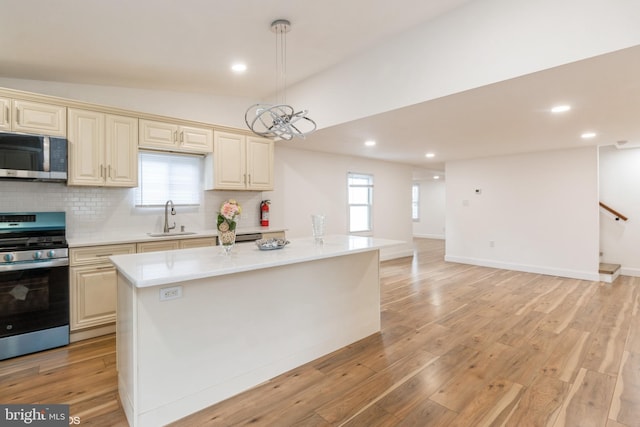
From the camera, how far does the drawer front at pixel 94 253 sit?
2982mm

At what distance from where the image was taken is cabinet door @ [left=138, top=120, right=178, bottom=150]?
359cm

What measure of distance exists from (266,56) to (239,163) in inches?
60.4

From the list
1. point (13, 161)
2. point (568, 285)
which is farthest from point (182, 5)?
point (568, 285)

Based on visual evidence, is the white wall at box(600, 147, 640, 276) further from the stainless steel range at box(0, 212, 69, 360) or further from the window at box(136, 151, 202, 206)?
the stainless steel range at box(0, 212, 69, 360)

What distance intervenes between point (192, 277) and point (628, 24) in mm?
3123

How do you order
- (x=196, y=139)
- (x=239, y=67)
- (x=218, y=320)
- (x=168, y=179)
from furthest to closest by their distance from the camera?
(x=168, y=179) < (x=196, y=139) < (x=239, y=67) < (x=218, y=320)

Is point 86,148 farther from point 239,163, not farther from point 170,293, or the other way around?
point 170,293

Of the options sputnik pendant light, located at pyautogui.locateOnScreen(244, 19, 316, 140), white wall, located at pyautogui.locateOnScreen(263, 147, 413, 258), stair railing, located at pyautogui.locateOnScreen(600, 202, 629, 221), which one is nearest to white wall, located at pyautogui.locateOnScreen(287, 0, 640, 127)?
sputnik pendant light, located at pyautogui.locateOnScreen(244, 19, 316, 140)

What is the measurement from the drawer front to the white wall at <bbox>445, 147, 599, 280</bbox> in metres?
6.37

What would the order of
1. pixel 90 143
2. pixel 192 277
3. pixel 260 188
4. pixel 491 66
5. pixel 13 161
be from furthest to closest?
1. pixel 260 188
2. pixel 90 143
3. pixel 13 161
4. pixel 491 66
5. pixel 192 277

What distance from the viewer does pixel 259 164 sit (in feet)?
15.0

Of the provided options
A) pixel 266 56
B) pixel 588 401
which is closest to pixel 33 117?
pixel 266 56

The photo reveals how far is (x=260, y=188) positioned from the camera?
4.60 m

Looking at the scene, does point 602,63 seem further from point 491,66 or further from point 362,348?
point 362,348
